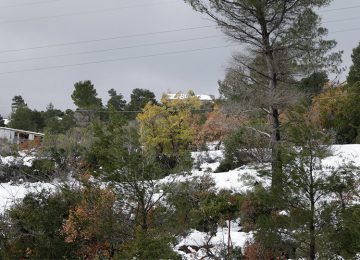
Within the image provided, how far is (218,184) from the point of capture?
25.8 meters

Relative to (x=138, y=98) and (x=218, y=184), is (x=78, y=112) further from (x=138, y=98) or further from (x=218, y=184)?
(x=218, y=184)

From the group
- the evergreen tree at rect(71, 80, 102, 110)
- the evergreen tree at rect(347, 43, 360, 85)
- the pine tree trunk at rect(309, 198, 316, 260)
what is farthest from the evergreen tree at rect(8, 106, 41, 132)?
the pine tree trunk at rect(309, 198, 316, 260)

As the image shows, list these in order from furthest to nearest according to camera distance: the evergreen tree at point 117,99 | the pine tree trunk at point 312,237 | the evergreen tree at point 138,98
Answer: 1. the evergreen tree at point 117,99
2. the evergreen tree at point 138,98
3. the pine tree trunk at point 312,237

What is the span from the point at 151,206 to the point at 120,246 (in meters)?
1.52

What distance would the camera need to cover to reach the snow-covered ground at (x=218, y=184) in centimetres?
1538

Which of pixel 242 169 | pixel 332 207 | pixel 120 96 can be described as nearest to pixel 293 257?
pixel 332 207

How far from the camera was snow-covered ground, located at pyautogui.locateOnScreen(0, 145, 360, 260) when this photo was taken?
→ 1538 cm

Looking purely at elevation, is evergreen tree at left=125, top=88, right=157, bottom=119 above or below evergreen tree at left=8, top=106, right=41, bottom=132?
above

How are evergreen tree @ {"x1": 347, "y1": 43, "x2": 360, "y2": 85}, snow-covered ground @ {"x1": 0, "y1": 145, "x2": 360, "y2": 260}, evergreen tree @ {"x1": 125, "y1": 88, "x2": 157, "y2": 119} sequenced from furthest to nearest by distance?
evergreen tree @ {"x1": 125, "y1": 88, "x2": 157, "y2": 119}
evergreen tree @ {"x1": 347, "y1": 43, "x2": 360, "y2": 85}
snow-covered ground @ {"x1": 0, "y1": 145, "x2": 360, "y2": 260}

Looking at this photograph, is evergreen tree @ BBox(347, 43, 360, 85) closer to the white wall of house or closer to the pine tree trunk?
the pine tree trunk

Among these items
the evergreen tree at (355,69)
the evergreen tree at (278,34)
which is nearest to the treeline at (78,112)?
the evergreen tree at (355,69)

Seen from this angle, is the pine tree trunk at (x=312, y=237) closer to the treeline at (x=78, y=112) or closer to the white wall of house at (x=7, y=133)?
the treeline at (x=78, y=112)

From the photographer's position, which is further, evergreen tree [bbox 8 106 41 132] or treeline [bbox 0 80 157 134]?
evergreen tree [bbox 8 106 41 132]

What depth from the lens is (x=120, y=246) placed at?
1110 cm
